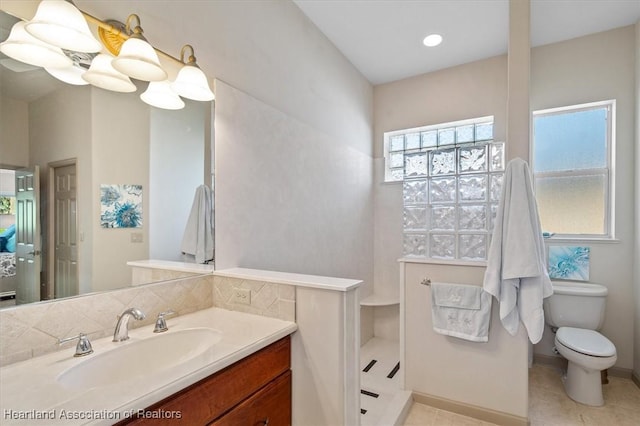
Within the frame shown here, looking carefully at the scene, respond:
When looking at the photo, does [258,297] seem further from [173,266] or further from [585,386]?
[585,386]

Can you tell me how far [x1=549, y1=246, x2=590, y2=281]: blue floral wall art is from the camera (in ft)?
8.61

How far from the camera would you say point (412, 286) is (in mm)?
2207

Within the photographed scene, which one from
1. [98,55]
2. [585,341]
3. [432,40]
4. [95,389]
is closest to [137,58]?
[98,55]

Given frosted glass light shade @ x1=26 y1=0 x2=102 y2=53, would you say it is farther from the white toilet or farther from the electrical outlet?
the white toilet

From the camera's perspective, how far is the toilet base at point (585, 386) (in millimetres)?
2143

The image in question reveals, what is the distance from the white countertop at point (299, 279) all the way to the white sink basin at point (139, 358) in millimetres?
301

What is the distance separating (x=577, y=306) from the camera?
2461mm

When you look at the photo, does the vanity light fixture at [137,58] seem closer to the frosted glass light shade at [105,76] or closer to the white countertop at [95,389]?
the frosted glass light shade at [105,76]

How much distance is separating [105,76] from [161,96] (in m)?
0.24

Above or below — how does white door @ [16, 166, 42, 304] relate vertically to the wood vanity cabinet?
above

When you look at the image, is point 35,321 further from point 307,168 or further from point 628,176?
point 628,176

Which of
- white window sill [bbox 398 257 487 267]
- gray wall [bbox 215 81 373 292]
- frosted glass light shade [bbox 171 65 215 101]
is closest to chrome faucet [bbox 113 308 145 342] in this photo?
gray wall [bbox 215 81 373 292]

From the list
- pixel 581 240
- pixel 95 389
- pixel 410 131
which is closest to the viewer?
pixel 95 389

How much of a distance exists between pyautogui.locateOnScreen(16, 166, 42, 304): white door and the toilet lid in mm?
3012
